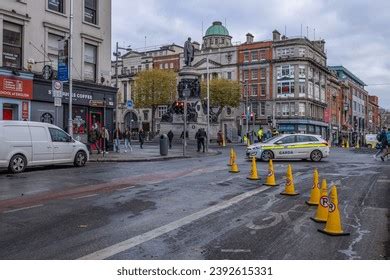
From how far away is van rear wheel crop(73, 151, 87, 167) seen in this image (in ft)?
58.0

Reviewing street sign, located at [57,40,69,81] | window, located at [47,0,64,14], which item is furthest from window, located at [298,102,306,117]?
street sign, located at [57,40,69,81]

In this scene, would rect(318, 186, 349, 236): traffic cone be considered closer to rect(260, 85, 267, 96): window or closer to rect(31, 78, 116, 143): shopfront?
rect(31, 78, 116, 143): shopfront

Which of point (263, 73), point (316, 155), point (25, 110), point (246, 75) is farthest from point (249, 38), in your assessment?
point (25, 110)

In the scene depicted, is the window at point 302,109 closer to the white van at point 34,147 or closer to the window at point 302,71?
the window at point 302,71

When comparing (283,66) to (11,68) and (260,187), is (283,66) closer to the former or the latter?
(11,68)

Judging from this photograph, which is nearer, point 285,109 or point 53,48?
point 53,48

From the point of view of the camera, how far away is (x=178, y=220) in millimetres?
7629

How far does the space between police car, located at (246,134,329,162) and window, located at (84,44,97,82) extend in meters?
11.4

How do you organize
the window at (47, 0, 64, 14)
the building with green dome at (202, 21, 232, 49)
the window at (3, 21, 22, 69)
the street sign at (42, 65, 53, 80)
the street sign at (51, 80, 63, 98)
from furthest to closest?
1. the building with green dome at (202, 21, 232, 49)
2. the window at (47, 0, 64, 14)
3. the street sign at (42, 65, 53, 80)
4. the window at (3, 21, 22, 69)
5. the street sign at (51, 80, 63, 98)

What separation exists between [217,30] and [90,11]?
68.1m

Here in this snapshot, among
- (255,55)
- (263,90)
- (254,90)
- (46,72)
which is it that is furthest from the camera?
(254,90)

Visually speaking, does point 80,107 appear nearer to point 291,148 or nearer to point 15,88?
point 15,88

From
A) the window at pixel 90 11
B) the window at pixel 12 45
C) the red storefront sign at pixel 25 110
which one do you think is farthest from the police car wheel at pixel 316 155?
the window at pixel 90 11

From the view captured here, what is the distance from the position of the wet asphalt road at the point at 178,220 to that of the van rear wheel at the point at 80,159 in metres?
4.40
